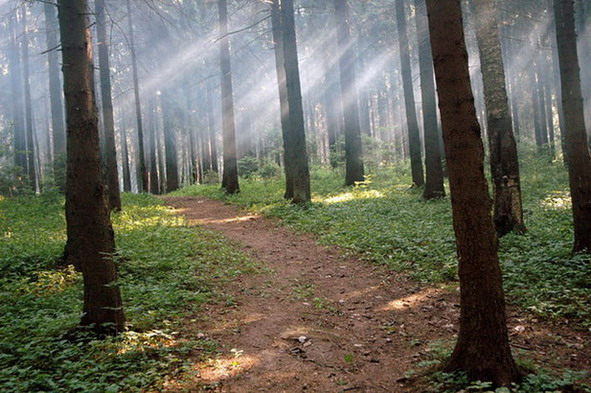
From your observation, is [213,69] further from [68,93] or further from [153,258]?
[68,93]

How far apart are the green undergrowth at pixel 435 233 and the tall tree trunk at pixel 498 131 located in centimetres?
50

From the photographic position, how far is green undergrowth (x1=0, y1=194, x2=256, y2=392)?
3844mm

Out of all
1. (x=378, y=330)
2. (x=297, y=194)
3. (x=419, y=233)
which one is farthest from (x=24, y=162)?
(x=378, y=330)

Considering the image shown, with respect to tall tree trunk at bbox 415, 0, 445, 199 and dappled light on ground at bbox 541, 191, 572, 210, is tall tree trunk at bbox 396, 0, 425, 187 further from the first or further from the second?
dappled light on ground at bbox 541, 191, 572, 210

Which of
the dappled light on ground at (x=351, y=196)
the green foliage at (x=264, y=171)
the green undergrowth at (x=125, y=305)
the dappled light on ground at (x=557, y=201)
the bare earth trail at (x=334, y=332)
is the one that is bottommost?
the bare earth trail at (x=334, y=332)

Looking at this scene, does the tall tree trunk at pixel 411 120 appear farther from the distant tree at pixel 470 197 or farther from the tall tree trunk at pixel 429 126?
the distant tree at pixel 470 197

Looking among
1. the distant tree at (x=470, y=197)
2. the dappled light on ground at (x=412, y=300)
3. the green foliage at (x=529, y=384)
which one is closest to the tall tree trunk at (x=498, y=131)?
the dappled light on ground at (x=412, y=300)

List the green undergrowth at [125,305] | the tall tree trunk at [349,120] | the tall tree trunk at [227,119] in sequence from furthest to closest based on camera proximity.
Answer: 1. the tall tree trunk at [227,119]
2. the tall tree trunk at [349,120]
3. the green undergrowth at [125,305]

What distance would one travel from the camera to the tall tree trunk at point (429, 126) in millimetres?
13898

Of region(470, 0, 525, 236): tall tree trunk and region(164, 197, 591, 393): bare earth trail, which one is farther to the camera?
region(470, 0, 525, 236): tall tree trunk

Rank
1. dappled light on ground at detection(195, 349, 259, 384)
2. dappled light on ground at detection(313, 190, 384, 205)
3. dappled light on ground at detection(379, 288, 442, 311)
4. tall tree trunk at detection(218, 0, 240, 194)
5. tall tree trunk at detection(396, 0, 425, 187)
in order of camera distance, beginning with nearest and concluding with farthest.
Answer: dappled light on ground at detection(195, 349, 259, 384) → dappled light on ground at detection(379, 288, 442, 311) → dappled light on ground at detection(313, 190, 384, 205) → tall tree trunk at detection(396, 0, 425, 187) → tall tree trunk at detection(218, 0, 240, 194)

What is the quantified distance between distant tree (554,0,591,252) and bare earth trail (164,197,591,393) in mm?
2262

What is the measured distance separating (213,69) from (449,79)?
3129 cm

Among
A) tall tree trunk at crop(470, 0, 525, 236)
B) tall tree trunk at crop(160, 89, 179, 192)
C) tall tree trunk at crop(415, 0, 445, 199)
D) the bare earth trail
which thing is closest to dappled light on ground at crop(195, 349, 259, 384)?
the bare earth trail
